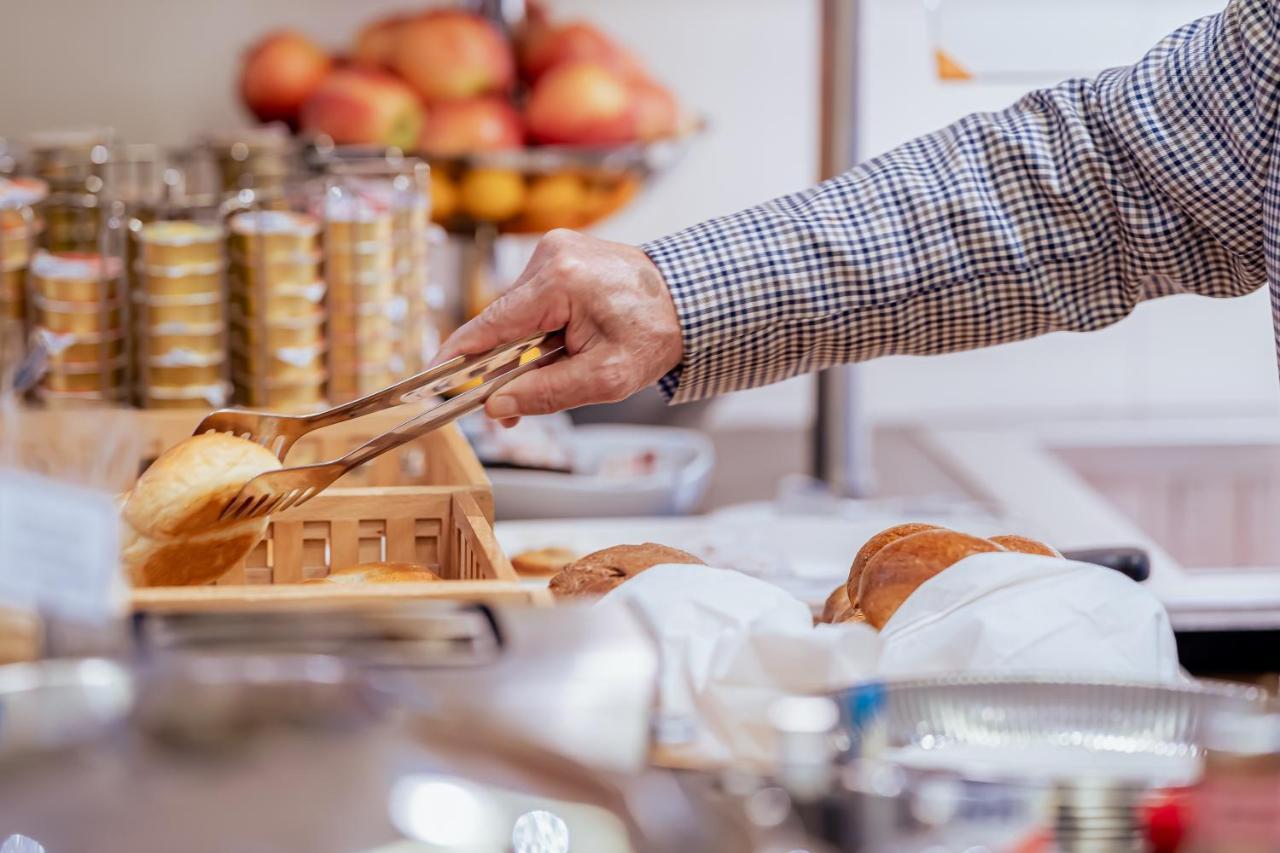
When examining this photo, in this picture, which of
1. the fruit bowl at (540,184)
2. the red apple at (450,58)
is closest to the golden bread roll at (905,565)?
the fruit bowl at (540,184)

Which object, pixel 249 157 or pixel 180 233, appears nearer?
pixel 180 233

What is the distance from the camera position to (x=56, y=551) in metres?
0.49

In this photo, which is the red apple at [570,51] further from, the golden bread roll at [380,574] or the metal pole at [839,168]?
the golden bread roll at [380,574]

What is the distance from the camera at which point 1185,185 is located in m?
1.08

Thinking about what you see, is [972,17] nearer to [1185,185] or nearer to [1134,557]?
[1185,185]

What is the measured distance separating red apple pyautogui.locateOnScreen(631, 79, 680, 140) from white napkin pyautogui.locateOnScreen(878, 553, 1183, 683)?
1397 millimetres

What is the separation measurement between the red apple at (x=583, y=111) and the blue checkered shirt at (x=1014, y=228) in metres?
0.88

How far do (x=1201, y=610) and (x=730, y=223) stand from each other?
74 centimetres

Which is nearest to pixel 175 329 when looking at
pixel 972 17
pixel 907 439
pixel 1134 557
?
pixel 1134 557

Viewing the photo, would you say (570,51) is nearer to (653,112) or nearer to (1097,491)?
(653,112)

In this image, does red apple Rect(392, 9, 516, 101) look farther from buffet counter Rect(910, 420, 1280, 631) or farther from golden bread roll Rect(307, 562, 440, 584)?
golden bread roll Rect(307, 562, 440, 584)

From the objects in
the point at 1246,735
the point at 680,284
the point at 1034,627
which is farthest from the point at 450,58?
the point at 1246,735

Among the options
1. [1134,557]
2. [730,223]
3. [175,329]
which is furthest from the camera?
[175,329]

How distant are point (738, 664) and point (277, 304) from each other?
2.87 feet
